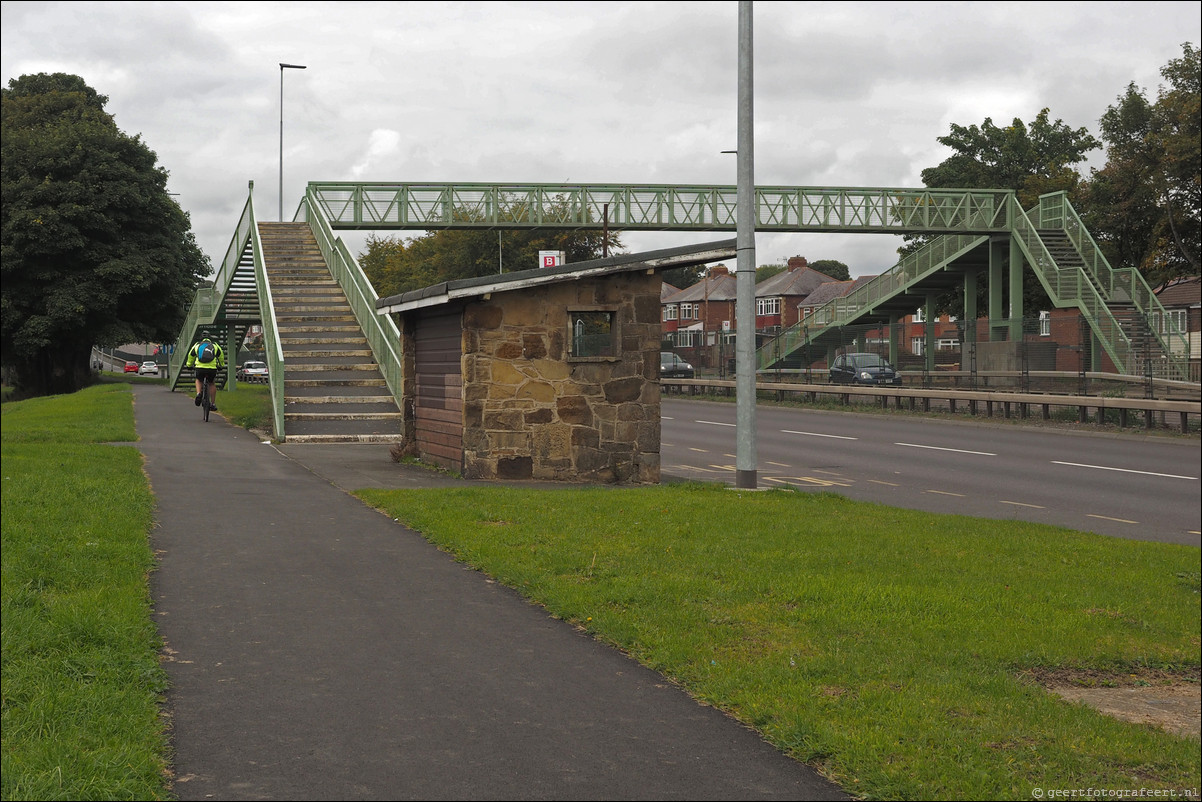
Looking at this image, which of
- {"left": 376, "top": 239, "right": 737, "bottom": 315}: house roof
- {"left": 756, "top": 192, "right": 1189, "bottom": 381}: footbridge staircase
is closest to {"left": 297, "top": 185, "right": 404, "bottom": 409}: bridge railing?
{"left": 376, "top": 239, "right": 737, "bottom": 315}: house roof

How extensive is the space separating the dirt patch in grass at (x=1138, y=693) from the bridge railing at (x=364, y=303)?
13227mm

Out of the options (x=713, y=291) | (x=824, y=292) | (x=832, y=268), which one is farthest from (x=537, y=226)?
(x=832, y=268)

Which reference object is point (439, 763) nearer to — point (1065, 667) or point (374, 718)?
point (374, 718)

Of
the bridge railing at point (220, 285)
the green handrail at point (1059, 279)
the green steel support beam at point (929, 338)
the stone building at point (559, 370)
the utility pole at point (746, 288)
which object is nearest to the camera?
the utility pole at point (746, 288)

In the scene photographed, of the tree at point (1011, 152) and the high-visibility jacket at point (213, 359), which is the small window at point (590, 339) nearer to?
the high-visibility jacket at point (213, 359)

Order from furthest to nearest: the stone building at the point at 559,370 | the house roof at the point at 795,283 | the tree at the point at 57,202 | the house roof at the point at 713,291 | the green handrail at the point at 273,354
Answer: the house roof at the point at 713,291 < the house roof at the point at 795,283 < the green handrail at the point at 273,354 < the stone building at the point at 559,370 < the tree at the point at 57,202

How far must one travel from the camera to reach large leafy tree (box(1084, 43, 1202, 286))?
3756cm

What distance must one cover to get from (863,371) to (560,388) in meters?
28.3

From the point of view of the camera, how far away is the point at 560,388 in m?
15.2

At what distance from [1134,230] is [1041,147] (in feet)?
49.8

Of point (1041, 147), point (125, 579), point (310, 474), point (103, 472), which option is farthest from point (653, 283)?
point (1041, 147)

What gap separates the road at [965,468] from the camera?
12.9 meters

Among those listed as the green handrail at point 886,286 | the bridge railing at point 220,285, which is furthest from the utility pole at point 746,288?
the green handrail at point 886,286

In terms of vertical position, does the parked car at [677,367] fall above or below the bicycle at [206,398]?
above
